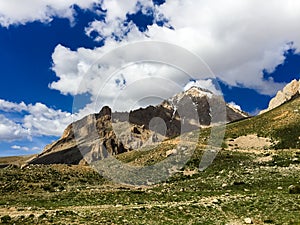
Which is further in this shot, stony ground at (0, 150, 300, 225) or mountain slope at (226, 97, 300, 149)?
mountain slope at (226, 97, 300, 149)

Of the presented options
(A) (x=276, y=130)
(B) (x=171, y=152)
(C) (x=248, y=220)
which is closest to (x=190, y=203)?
(C) (x=248, y=220)

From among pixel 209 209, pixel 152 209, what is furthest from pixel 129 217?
pixel 209 209

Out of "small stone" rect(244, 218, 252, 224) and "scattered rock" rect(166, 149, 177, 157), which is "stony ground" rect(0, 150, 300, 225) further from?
"scattered rock" rect(166, 149, 177, 157)

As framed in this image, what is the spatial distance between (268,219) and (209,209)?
6.17m

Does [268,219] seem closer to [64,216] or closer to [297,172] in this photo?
[64,216]

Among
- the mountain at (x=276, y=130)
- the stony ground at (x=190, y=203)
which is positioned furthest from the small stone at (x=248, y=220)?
the mountain at (x=276, y=130)

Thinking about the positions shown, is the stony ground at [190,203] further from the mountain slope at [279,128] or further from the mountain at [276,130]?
the mountain slope at [279,128]

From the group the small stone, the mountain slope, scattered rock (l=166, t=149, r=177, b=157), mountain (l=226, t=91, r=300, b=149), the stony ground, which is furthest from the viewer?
the mountain slope

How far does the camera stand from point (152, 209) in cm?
3644

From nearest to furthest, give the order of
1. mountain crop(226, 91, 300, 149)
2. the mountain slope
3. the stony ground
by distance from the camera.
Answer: the stony ground, mountain crop(226, 91, 300, 149), the mountain slope

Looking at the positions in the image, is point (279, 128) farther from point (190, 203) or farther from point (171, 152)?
point (190, 203)

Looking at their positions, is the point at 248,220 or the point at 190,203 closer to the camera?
the point at 248,220

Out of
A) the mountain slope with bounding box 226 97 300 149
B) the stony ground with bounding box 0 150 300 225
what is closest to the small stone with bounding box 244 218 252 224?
the stony ground with bounding box 0 150 300 225

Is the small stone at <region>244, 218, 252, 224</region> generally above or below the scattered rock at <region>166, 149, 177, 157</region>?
below
